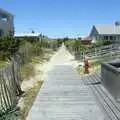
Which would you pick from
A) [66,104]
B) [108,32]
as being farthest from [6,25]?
[66,104]

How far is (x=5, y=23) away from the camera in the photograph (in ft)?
184

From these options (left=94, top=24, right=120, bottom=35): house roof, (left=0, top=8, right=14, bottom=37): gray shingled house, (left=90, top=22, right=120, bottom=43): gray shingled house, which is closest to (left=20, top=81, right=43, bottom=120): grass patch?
(left=0, top=8, right=14, bottom=37): gray shingled house

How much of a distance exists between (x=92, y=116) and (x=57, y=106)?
1775 millimetres

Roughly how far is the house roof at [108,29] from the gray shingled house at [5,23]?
19.4 m

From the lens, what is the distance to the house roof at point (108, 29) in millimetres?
Answer: 72750

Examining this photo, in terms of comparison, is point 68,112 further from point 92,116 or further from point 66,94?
point 66,94

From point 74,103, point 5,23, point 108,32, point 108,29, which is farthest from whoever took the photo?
point 108,29

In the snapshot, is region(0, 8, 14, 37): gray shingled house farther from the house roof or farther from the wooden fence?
the wooden fence

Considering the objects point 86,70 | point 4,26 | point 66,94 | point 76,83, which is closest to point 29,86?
point 76,83

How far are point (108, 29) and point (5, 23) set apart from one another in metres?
24.9

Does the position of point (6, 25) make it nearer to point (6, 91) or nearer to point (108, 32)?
point (108, 32)

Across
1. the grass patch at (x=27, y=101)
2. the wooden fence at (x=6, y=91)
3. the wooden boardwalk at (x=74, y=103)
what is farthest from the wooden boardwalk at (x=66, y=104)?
the wooden fence at (x=6, y=91)

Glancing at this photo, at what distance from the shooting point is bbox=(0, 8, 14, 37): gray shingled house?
5353 centimetres

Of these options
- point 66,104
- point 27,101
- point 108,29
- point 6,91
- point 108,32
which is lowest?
point 27,101
